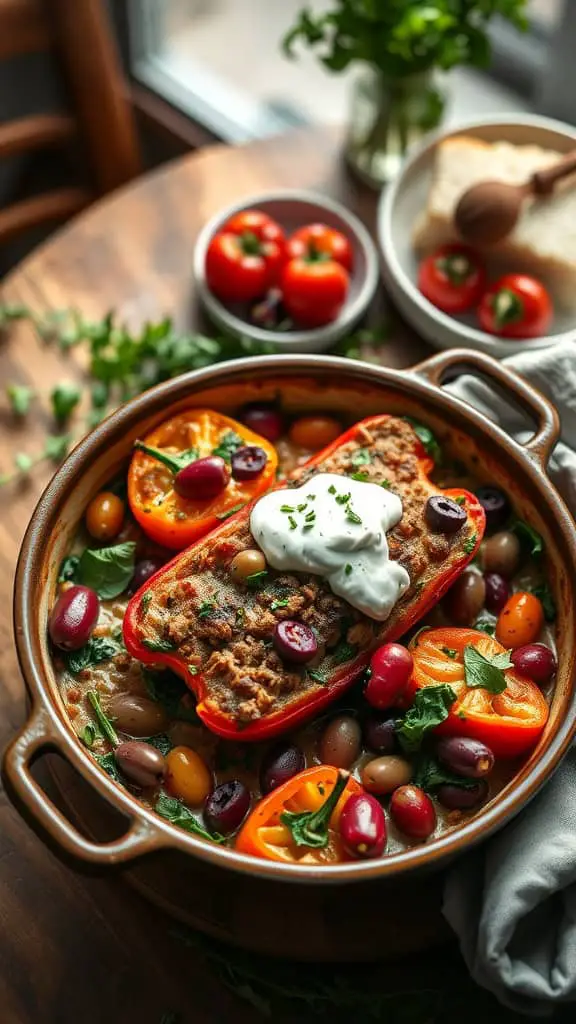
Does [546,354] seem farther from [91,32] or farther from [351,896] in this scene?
Result: [91,32]

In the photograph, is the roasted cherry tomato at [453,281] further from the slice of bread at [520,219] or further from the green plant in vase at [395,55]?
the green plant in vase at [395,55]

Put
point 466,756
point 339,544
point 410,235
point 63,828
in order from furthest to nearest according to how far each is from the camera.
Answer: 1. point 410,235
2. point 339,544
3. point 466,756
4. point 63,828

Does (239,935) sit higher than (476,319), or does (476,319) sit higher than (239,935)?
(476,319)

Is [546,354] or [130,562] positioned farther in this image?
[546,354]

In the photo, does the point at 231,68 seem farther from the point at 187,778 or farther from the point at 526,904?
the point at 526,904

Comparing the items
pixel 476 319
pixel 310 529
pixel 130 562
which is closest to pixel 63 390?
pixel 130 562

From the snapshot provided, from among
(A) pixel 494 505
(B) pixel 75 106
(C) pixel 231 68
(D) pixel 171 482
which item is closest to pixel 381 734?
(A) pixel 494 505

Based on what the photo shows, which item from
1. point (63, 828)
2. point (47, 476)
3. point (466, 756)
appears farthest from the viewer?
point (47, 476)
